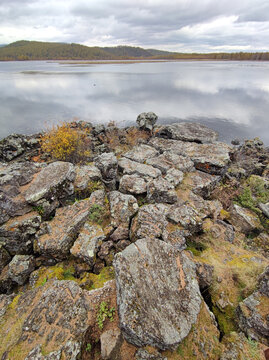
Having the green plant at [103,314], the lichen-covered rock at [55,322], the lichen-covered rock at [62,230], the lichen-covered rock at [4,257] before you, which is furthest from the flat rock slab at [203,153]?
the lichen-covered rock at [4,257]

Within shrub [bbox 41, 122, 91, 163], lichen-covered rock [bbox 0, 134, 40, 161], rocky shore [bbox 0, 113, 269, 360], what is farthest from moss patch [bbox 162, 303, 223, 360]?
lichen-covered rock [bbox 0, 134, 40, 161]

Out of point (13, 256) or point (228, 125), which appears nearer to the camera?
point (13, 256)

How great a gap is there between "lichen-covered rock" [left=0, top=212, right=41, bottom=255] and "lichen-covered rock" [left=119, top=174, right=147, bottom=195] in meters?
4.63

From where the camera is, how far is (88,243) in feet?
23.7

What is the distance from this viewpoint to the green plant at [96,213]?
8250 mm

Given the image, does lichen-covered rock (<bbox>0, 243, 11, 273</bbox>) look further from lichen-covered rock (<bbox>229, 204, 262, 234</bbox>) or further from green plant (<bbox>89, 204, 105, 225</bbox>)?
lichen-covered rock (<bbox>229, 204, 262, 234</bbox>)

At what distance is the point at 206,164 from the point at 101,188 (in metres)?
7.67

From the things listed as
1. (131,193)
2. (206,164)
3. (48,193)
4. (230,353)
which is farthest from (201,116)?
(230,353)

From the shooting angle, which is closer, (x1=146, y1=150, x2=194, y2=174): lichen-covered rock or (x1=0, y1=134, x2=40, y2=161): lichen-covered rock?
(x1=146, y1=150, x2=194, y2=174): lichen-covered rock

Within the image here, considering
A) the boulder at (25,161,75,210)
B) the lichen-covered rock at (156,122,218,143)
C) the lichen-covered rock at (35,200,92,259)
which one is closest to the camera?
the lichen-covered rock at (35,200,92,259)

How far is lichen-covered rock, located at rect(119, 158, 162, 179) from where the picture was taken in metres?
11.2

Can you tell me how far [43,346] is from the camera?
447 cm

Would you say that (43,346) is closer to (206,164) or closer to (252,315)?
(252,315)

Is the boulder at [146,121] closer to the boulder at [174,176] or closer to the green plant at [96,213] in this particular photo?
the boulder at [174,176]
